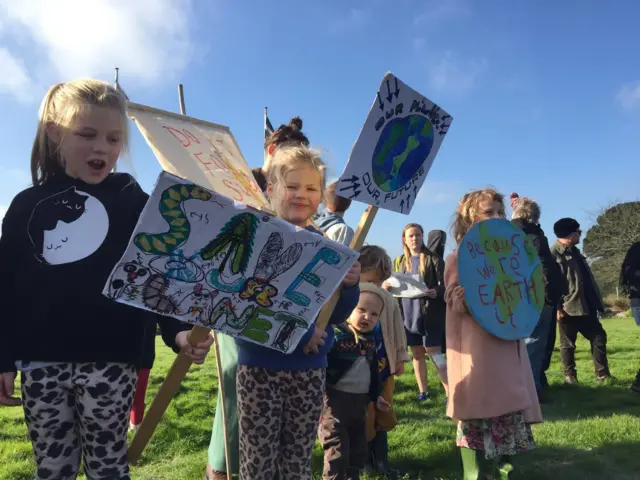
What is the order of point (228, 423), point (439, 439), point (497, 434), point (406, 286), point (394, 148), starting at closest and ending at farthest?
point (394, 148)
point (228, 423)
point (497, 434)
point (439, 439)
point (406, 286)

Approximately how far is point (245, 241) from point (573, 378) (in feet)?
17.8

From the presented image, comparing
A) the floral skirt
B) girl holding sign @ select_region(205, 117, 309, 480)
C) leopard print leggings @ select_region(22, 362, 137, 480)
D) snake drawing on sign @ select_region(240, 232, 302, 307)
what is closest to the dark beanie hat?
the floral skirt

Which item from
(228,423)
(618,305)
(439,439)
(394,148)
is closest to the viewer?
(394,148)

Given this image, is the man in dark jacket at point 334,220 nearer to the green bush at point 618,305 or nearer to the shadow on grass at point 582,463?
the shadow on grass at point 582,463

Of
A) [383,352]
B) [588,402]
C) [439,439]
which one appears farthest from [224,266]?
[588,402]

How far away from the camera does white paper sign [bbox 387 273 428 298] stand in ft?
15.4

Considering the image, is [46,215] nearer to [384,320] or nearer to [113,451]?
[113,451]

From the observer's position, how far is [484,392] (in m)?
2.68

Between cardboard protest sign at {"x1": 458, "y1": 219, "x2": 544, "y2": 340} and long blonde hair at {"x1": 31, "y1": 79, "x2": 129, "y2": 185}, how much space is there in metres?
1.81

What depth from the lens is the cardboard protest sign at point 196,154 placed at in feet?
6.52

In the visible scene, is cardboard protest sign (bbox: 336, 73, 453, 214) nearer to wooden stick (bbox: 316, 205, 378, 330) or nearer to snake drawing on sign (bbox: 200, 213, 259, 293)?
wooden stick (bbox: 316, 205, 378, 330)

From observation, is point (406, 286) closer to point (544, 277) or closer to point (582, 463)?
point (544, 277)

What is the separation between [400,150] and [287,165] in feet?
1.71

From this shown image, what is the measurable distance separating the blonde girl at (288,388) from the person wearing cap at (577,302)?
451 centimetres
